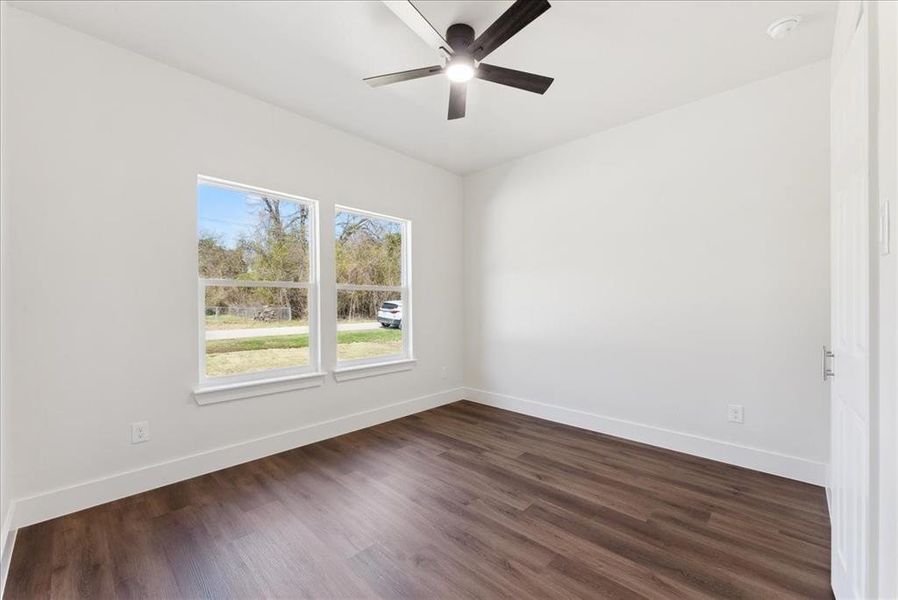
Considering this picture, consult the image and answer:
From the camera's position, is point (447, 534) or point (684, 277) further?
point (684, 277)

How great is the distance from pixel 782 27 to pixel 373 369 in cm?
384

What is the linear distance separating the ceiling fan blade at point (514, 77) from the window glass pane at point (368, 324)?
2244 mm

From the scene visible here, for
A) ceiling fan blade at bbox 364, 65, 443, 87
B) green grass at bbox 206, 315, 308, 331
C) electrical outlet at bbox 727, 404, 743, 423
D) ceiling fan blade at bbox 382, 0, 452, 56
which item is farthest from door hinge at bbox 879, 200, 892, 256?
green grass at bbox 206, 315, 308, 331

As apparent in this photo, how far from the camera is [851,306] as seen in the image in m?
1.28

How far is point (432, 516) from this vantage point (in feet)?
6.96

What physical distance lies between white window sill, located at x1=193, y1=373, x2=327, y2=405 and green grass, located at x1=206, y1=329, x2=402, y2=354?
0.27 metres

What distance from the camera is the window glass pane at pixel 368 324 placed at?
3.61 meters

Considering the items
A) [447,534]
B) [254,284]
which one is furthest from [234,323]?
[447,534]

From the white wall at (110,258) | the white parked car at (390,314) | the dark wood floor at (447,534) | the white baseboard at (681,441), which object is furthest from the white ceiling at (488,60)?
the dark wood floor at (447,534)

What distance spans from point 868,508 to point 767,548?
106cm

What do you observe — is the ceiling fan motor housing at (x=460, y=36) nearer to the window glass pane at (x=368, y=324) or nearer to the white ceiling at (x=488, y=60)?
the white ceiling at (x=488, y=60)

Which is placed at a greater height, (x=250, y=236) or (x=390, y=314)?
(x=250, y=236)

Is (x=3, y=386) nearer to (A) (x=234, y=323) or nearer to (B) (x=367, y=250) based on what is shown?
(A) (x=234, y=323)

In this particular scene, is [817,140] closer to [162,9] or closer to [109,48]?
[162,9]
